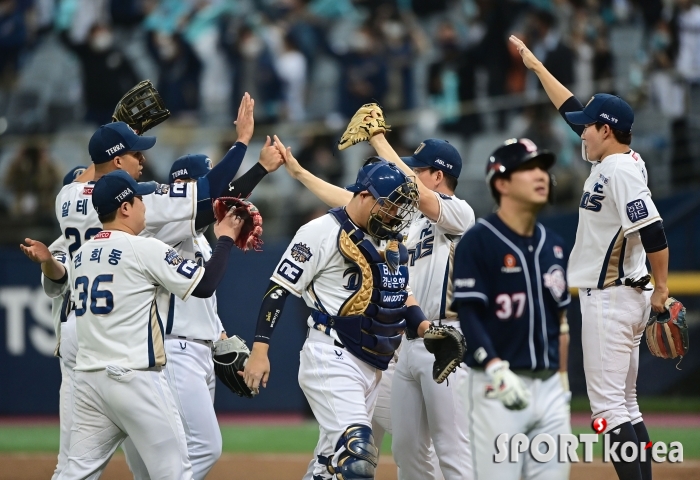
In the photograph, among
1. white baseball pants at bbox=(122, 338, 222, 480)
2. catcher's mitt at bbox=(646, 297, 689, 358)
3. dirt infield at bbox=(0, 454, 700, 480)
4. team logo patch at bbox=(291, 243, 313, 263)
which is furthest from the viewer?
dirt infield at bbox=(0, 454, 700, 480)

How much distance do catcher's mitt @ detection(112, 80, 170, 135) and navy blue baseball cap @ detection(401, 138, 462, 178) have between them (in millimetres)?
1724

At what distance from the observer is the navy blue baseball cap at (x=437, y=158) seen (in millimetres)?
6562

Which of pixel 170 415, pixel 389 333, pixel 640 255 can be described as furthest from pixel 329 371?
pixel 640 255

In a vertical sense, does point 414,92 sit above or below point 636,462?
above

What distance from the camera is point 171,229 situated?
20.2ft

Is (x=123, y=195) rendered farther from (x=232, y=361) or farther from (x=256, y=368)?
(x=232, y=361)

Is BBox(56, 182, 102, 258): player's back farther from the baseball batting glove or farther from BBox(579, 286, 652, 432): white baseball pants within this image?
BBox(579, 286, 652, 432): white baseball pants

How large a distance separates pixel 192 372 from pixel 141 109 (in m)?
1.85

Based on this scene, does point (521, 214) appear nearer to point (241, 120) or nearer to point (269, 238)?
point (241, 120)

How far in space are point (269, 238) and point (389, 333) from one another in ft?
23.4

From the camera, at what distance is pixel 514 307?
468 centimetres

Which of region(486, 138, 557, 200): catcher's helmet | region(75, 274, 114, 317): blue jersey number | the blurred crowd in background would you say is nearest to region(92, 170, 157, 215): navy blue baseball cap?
region(75, 274, 114, 317): blue jersey number

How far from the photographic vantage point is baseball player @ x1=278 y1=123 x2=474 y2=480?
612cm

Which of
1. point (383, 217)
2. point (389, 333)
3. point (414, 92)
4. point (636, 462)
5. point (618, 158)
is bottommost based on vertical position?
point (636, 462)
